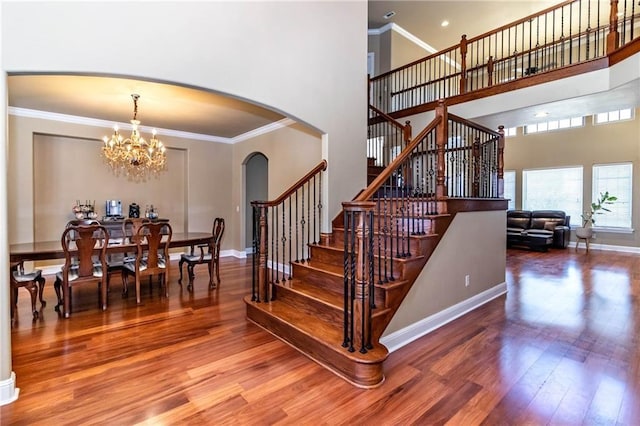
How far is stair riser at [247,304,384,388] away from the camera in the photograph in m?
2.20

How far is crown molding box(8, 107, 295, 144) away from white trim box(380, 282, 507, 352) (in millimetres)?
3891

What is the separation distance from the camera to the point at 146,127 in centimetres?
621

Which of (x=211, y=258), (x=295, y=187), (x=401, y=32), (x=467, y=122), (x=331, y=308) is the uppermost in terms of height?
(x=401, y=32)

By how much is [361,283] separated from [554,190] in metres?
9.46

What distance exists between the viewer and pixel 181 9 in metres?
2.94

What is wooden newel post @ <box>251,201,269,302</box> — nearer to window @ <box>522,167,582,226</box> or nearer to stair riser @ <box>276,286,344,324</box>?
stair riser @ <box>276,286,344,324</box>

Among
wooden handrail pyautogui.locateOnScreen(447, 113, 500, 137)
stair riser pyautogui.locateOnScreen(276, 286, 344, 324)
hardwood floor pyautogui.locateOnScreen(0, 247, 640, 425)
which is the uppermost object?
wooden handrail pyautogui.locateOnScreen(447, 113, 500, 137)

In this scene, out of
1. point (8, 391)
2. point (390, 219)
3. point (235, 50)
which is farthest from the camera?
point (235, 50)

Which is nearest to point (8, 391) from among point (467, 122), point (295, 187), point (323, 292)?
point (323, 292)

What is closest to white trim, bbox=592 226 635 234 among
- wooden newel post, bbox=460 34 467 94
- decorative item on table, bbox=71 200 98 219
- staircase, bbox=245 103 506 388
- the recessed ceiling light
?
wooden newel post, bbox=460 34 467 94

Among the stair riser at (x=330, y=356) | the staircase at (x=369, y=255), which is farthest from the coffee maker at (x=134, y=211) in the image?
the stair riser at (x=330, y=356)

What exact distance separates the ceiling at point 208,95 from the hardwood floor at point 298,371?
240cm

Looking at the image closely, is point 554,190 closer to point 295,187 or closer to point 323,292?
point 295,187

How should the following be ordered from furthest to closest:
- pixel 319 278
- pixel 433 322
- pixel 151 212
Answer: pixel 151 212
pixel 319 278
pixel 433 322
